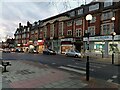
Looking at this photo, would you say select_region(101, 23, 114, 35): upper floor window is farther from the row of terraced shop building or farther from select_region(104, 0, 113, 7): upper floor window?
select_region(104, 0, 113, 7): upper floor window

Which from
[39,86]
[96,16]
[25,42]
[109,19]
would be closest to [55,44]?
[96,16]

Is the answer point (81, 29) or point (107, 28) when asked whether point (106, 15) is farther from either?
point (81, 29)

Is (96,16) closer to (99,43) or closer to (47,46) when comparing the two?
(99,43)

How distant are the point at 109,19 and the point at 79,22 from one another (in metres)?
9.64

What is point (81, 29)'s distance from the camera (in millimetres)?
40062

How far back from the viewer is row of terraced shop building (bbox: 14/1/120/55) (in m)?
32.3

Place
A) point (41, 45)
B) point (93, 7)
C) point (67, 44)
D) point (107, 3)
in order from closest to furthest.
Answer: point (107, 3), point (93, 7), point (67, 44), point (41, 45)

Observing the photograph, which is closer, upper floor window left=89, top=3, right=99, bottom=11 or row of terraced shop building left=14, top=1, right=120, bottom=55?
row of terraced shop building left=14, top=1, right=120, bottom=55

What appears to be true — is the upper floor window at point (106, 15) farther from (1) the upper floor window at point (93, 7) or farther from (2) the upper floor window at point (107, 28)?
(1) the upper floor window at point (93, 7)

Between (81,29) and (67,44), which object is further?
(67,44)

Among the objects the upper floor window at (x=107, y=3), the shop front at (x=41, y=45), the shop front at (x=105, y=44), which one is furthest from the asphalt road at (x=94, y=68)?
the shop front at (x=41, y=45)

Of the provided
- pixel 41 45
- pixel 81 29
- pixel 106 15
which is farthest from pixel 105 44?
pixel 41 45

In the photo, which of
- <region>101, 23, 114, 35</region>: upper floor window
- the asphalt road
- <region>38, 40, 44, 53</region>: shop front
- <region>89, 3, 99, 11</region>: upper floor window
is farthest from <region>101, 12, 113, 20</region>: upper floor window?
<region>38, 40, 44, 53</region>: shop front

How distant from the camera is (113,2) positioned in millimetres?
32312
